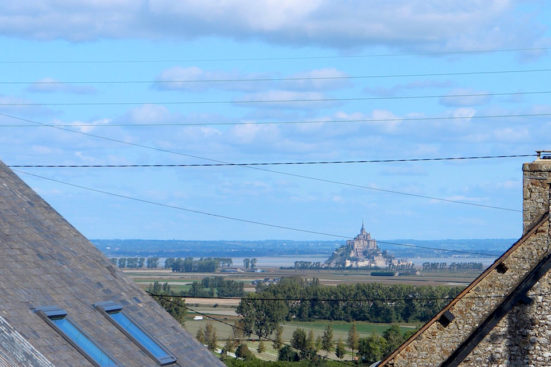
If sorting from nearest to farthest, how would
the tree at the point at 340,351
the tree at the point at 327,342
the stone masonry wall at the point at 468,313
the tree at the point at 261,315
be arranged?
the stone masonry wall at the point at 468,313 < the tree at the point at 340,351 < the tree at the point at 327,342 < the tree at the point at 261,315

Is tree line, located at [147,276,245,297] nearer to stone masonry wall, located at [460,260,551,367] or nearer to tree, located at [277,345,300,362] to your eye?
tree, located at [277,345,300,362]

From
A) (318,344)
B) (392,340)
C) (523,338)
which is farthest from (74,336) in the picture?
(318,344)

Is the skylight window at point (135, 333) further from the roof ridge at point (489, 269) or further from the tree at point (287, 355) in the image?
the tree at point (287, 355)

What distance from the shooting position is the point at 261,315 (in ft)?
376

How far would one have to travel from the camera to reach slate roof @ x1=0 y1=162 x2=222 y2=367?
504 inches

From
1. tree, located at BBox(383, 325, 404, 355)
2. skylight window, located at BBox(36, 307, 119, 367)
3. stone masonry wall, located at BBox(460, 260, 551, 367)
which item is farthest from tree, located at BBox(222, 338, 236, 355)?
skylight window, located at BBox(36, 307, 119, 367)

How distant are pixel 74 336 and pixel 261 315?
102 meters

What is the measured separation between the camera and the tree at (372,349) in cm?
8419

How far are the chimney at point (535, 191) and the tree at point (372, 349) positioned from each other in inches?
2287

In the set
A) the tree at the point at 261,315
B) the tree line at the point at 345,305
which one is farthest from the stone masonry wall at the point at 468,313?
the tree at the point at 261,315

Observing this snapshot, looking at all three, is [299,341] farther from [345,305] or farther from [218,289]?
[218,289]

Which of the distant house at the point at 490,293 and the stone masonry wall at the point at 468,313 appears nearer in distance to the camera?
the distant house at the point at 490,293

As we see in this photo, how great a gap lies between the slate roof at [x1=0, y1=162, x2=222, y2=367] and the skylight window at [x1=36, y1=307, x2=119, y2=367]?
10 cm

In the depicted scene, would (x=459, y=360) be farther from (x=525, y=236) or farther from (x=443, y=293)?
(x=443, y=293)
